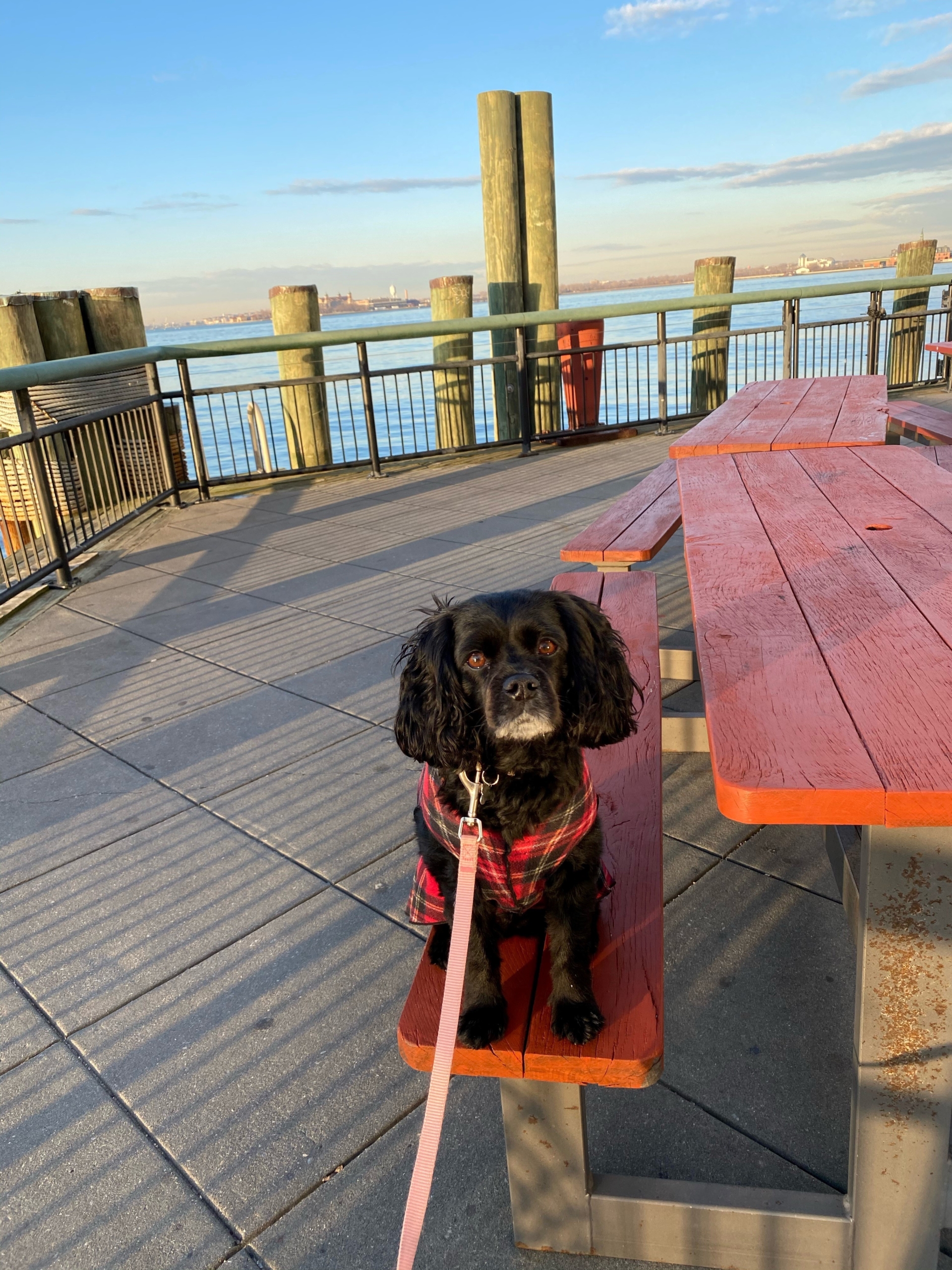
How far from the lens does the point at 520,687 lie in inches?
63.9

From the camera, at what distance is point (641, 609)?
129 inches

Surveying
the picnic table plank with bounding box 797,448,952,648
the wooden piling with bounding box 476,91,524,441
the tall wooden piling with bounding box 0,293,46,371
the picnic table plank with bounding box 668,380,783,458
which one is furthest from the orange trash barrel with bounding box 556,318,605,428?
the picnic table plank with bounding box 797,448,952,648

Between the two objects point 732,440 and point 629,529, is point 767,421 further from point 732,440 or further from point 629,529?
point 629,529

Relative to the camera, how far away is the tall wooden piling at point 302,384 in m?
9.18

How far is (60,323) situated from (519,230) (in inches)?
196

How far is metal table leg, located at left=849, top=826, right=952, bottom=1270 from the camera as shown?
1.40 meters

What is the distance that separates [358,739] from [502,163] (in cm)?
810

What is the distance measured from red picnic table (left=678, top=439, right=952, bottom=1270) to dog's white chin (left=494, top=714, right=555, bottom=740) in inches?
12.1

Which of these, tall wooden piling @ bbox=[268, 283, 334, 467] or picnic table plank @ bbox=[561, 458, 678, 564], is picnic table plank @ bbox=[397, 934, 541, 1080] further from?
tall wooden piling @ bbox=[268, 283, 334, 467]

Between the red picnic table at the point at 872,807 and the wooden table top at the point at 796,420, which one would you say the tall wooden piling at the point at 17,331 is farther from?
the red picnic table at the point at 872,807

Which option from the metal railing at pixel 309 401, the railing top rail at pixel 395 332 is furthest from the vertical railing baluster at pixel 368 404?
the railing top rail at pixel 395 332

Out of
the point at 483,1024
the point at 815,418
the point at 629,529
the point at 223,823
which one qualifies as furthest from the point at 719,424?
the point at 483,1024

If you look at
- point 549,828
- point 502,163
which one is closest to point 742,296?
point 502,163

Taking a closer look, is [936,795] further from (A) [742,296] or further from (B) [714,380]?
(B) [714,380]
